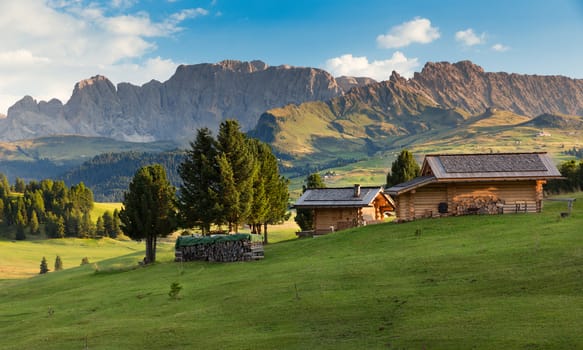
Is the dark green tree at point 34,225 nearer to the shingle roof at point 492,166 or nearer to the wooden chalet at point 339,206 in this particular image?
the wooden chalet at point 339,206

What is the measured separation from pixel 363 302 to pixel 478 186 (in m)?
30.6

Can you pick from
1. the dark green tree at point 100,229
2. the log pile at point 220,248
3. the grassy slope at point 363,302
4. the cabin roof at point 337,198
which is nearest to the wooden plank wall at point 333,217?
the cabin roof at point 337,198

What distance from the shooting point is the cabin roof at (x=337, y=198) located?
68938 mm

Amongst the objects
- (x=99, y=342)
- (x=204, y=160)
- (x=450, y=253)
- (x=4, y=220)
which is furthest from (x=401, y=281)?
(x=4, y=220)

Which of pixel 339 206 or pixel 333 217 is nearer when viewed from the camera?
pixel 339 206

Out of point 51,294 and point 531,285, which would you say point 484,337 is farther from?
point 51,294

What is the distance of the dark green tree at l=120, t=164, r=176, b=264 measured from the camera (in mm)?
61031

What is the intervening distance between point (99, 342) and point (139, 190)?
38.7 meters

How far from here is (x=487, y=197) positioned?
5134 centimetres

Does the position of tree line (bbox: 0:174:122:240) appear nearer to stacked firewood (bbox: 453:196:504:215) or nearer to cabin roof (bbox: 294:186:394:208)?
cabin roof (bbox: 294:186:394:208)

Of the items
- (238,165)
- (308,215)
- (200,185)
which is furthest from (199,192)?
(308,215)

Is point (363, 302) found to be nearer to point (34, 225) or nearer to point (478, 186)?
point (478, 186)

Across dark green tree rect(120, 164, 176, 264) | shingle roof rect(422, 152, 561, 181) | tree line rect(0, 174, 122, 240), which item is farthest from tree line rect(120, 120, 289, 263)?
tree line rect(0, 174, 122, 240)

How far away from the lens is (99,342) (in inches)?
946
